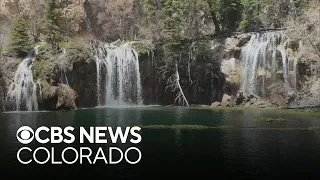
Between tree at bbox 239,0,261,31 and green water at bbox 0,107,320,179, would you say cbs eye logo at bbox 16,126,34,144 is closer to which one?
green water at bbox 0,107,320,179

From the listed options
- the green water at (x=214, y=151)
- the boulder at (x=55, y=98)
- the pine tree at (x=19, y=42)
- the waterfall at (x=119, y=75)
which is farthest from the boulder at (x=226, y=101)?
the pine tree at (x=19, y=42)

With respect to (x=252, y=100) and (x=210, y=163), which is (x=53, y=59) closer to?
(x=252, y=100)

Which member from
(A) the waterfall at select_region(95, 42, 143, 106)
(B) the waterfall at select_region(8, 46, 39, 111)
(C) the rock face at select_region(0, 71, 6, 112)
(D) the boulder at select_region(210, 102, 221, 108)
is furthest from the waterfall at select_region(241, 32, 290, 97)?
(C) the rock face at select_region(0, 71, 6, 112)

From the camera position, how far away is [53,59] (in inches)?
2431

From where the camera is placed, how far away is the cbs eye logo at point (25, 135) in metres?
29.2

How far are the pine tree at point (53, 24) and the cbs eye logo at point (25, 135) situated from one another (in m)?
30.3

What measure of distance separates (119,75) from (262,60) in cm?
2054

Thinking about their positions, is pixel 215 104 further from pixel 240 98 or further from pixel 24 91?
pixel 24 91

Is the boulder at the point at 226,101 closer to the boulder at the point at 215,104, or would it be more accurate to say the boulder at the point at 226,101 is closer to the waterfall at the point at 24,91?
the boulder at the point at 215,104

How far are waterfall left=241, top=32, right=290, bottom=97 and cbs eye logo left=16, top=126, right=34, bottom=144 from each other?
34.7 meters

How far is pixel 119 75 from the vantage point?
66250 mm

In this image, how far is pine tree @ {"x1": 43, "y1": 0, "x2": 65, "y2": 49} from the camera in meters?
65.2

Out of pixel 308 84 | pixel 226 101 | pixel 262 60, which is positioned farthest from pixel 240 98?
pixel 308 84

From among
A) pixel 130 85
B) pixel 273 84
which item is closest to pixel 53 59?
pixel 130 85
